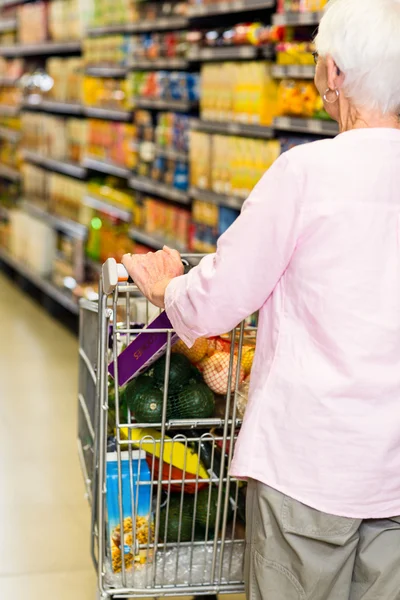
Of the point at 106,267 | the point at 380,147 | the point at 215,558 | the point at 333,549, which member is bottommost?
the point at 215,558

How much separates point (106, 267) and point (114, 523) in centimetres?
60

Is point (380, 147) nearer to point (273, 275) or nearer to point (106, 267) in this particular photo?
point (273, 275)

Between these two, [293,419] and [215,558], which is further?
[215,558]

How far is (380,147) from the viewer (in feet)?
A: 5.25

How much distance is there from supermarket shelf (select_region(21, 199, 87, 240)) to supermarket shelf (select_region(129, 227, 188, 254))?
84 cm

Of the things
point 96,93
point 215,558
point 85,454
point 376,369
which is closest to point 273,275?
point 376,369

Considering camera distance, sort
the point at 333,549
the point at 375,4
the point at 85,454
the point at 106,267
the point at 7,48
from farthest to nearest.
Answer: the point at 7,48
the point at 85,454
the point at 106,267
the point at 333,549
the point at 375,4

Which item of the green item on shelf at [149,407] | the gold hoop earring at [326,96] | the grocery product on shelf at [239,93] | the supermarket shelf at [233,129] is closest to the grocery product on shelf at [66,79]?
the supermarket shelf at [233,129]

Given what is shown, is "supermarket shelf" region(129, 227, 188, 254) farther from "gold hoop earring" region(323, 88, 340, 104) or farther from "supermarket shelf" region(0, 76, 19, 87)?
"gold hoop earring" region(323, 88, 340, 104)

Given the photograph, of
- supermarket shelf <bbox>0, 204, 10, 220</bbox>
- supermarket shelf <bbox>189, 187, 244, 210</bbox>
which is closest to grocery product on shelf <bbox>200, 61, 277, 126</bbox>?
supermarket shelf <bbox>189, 187, 244, 210</bbox>

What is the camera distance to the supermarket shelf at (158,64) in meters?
4.93

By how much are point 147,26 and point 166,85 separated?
18.5 inches

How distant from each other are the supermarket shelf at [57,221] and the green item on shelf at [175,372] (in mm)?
4427

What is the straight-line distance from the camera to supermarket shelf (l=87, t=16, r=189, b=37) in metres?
4.92
